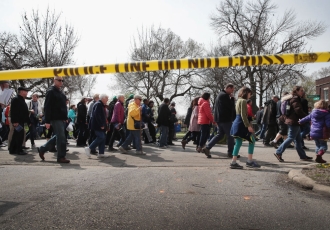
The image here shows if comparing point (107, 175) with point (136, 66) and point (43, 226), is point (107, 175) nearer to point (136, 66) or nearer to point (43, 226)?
point (136, 66)

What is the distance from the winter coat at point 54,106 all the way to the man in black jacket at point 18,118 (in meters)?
1.48

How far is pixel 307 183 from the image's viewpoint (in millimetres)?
4586

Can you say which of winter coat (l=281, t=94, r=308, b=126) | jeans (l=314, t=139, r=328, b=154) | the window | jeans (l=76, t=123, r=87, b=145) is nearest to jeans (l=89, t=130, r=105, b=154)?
jeans (l=76, t=123, r=87, b=145)

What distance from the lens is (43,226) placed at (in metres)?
2.87

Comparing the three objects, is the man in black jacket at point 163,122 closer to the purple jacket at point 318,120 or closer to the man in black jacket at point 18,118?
the man in black jacket at point 18,118

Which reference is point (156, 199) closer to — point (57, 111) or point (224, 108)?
point (57, 111)

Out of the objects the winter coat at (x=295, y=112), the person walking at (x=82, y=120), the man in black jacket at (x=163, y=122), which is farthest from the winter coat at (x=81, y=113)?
the winter coat at (x=295, y=112)

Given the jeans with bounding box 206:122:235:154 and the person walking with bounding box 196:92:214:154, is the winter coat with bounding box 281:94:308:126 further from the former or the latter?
the person walking with bounding box 196:92:214:154

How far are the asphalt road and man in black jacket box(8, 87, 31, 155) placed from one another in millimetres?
1900

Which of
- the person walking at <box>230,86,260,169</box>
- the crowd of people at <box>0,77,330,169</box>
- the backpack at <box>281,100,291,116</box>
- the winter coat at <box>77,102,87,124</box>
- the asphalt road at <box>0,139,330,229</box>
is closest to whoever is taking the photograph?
the asphalt road at <box>0,139,330,229</box>

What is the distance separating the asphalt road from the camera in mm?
3014

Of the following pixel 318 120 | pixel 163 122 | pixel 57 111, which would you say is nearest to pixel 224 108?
pixel 318 120

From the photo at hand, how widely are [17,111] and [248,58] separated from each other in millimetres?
5902

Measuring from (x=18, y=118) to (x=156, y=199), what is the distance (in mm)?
5405
